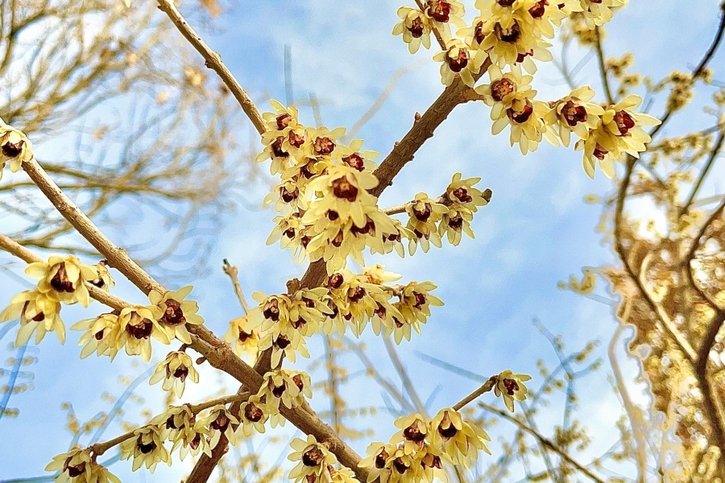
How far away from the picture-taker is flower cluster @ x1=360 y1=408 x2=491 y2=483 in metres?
1.07

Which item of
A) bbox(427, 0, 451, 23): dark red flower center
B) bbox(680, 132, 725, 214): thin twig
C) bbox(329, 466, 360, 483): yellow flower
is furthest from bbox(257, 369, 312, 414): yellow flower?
bbox(680, 132, 725, 214): thin twig

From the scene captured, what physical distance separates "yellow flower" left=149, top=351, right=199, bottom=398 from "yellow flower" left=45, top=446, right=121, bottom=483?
182mm

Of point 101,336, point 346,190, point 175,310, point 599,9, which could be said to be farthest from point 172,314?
point 599,9

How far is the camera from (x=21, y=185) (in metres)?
3.91

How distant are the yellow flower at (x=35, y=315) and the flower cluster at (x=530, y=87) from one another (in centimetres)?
71

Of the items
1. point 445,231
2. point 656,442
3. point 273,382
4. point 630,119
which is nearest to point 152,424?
point 273,382

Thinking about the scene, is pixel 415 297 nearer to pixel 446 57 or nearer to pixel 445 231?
pixel 445 231

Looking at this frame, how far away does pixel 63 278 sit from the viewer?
2.88 feet

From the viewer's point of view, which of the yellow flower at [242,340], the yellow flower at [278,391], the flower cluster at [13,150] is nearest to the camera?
the flower cluster at [13,150]

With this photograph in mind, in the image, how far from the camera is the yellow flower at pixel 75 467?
3.48ft

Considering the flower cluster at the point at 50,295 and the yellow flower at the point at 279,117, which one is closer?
the flower cluster at the point at 50,295

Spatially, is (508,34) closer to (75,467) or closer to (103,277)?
(103,277)

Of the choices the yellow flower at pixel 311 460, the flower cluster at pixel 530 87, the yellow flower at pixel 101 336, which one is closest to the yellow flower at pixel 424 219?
the flower cluster at pixel 530 87

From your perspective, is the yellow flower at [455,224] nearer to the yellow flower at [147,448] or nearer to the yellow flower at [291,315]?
the yellow flower at [291,315]
